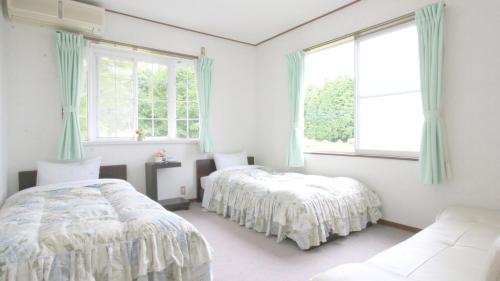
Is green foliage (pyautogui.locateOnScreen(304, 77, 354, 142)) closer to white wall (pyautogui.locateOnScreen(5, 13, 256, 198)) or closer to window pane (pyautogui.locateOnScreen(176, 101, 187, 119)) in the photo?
white wall (pyautogui.locateOnScreen(5, 13, 256, 198))

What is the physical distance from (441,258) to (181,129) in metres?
3.56

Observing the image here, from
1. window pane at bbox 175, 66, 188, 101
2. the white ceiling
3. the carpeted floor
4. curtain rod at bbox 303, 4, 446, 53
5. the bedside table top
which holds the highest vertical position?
the white ceiling

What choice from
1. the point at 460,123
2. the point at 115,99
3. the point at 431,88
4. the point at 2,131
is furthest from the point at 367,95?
the point at 2,131

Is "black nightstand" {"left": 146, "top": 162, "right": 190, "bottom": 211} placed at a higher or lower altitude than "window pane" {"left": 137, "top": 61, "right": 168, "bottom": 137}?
lower

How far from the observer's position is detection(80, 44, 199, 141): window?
3455 millimetres

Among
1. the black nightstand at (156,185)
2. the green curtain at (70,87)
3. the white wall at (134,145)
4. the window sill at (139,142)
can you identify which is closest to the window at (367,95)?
the white wall at (134,145)

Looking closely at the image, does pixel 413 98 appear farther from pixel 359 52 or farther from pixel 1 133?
pixel 1 133

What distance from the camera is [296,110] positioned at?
156 inches

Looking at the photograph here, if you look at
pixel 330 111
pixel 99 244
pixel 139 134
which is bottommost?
pixel 99 244

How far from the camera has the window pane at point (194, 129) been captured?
166 inches

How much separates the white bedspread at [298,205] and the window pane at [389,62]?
1.20 meters

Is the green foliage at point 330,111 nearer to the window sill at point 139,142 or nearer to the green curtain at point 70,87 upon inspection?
the window sill at point 139,142

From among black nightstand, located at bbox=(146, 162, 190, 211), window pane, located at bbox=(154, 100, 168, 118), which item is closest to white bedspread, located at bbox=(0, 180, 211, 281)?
black nightstand, located at bbox=(146, 162, 190, 211)

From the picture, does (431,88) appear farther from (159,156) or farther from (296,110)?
(159,156)
